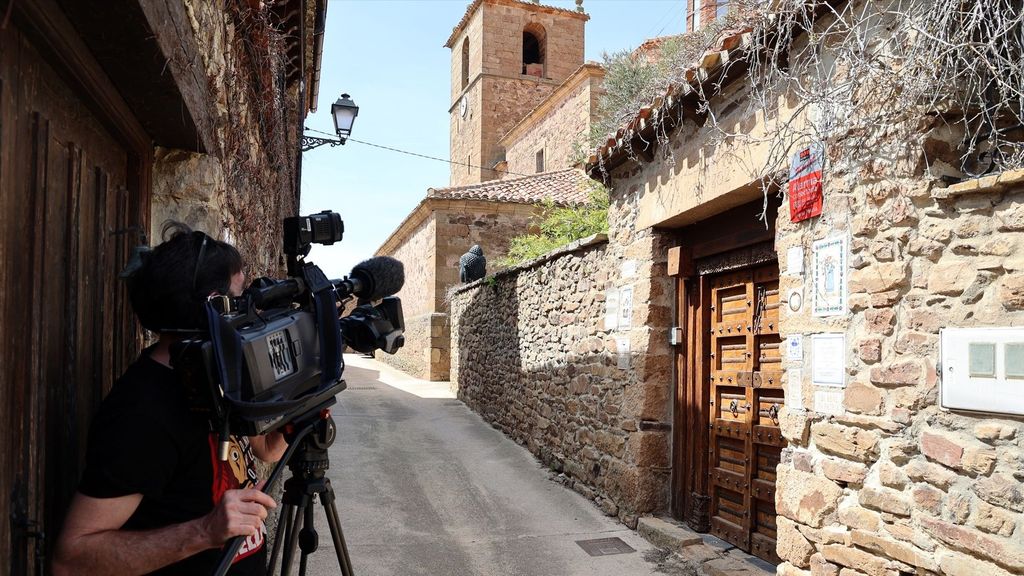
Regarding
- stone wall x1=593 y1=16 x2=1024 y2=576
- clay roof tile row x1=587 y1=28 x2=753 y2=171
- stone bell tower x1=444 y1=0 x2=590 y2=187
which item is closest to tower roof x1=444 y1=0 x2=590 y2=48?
stone bell tower x1=444 y1=0 x2=590 y2=187

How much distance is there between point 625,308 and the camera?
4.85m

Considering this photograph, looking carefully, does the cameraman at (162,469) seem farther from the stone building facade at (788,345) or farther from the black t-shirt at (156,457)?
the stone building facade at (788,345)

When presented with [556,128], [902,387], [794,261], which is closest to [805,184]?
[794,261]

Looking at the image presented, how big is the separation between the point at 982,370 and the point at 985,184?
1.97 ft

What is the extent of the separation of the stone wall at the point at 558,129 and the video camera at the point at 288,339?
1233 centimetres

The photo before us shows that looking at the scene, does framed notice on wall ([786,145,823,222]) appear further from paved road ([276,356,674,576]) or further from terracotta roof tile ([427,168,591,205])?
terracotta roof tile ([427,168,591,205])

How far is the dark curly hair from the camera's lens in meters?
1.28

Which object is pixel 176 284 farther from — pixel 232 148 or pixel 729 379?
pixel 729 379

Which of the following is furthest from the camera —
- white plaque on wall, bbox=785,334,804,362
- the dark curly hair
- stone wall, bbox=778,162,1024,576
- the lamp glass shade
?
the lamp glass shade

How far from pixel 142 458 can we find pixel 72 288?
1.70 ft

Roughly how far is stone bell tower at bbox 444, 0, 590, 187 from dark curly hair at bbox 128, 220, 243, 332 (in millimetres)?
19916

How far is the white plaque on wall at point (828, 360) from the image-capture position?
2857 millimetres

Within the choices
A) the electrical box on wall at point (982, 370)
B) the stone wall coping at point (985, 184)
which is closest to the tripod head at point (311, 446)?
the electrical box on wall at point (982, 370)

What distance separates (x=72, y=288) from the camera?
4.82 ft
